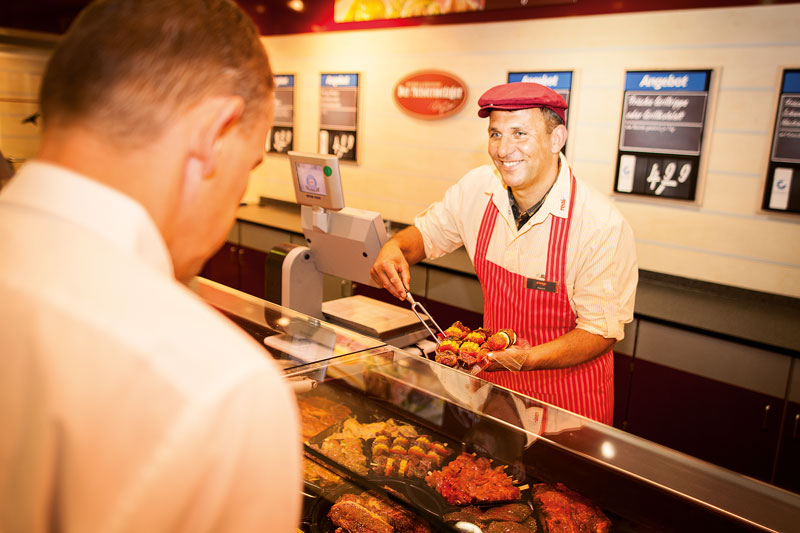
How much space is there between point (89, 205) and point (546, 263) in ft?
6.86

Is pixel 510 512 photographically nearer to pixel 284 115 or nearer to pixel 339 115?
pixel 339 115

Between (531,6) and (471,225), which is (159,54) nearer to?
(471,225)

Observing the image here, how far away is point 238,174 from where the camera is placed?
0.70 m

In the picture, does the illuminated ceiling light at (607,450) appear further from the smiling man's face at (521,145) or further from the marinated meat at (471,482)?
the smiling man's face at (521,145)

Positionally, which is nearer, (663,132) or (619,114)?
(663,132)

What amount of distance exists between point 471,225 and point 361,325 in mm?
709

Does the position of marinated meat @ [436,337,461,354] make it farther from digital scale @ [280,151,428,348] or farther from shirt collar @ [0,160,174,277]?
shirt collar @ [0,160,174,277]

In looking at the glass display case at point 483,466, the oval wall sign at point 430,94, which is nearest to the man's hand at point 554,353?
the glass display case at point 483,466

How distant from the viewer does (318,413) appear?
182cm

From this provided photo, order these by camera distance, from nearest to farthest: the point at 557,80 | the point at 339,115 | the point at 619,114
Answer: the point at 619,114 < the point at 557,80 < the point at 339,115

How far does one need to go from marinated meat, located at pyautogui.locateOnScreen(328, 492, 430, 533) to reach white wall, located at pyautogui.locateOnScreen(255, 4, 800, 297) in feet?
10.2

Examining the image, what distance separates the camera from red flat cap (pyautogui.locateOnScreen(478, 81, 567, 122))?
2.26 m

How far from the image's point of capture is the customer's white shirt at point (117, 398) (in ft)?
1.49

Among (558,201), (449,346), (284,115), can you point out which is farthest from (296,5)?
(449,346)
